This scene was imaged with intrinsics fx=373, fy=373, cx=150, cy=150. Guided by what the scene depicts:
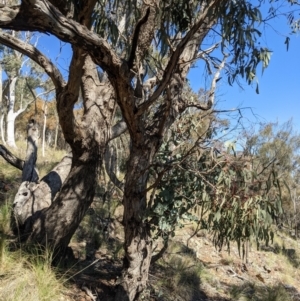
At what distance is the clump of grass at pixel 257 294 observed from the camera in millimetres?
5785

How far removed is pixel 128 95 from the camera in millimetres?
3094

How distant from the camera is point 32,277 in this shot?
3.38 metres

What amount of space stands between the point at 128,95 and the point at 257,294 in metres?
4.58

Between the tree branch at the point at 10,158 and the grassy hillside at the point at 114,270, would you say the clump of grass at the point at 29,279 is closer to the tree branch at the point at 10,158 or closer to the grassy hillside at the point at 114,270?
the grassy hillside at the point at 114,270

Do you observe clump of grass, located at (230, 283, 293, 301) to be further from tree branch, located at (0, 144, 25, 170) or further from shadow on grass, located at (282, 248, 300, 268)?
shadow on grass, located at (282, 248, 300, 268)

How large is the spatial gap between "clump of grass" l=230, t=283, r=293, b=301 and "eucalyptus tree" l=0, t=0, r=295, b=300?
2.71m

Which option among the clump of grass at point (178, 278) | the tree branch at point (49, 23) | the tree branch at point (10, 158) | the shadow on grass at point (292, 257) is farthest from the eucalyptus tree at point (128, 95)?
the shadow on grass at point (292, 257)

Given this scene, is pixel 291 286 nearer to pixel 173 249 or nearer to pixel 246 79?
pixel 173 249

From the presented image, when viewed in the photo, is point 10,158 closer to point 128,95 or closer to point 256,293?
point 128,95

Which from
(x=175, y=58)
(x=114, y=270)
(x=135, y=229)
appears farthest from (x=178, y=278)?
(x=175, y=58)

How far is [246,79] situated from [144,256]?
7.62 feet

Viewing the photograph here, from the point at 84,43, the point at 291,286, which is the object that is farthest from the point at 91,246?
the point at 291,286

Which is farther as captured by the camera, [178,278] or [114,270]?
[178,278]

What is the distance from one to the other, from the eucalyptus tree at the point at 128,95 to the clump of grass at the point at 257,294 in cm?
271
